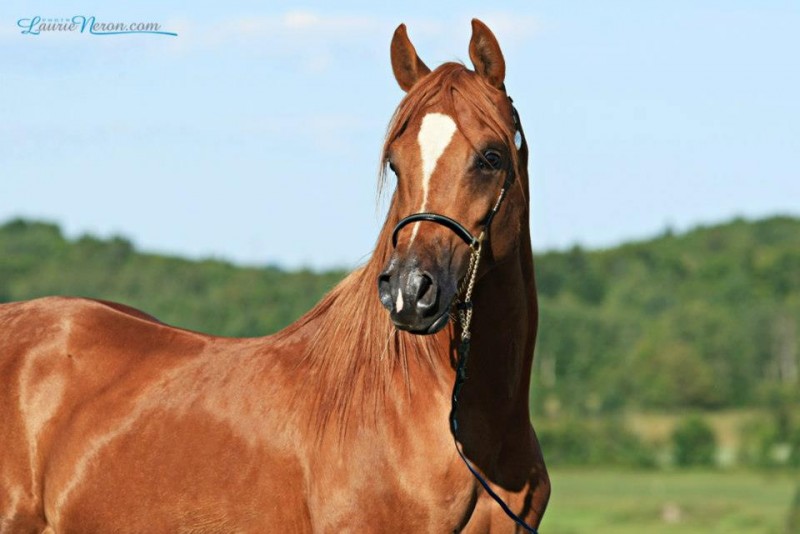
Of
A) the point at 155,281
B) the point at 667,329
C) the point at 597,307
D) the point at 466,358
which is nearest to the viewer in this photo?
the point at 466,358

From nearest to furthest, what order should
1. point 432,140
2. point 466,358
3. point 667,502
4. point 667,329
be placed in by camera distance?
point 432,140 → point 466,358 → point 667,502 → point 667,329

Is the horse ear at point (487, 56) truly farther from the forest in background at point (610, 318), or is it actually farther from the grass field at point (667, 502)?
the forest in background at point (610, 318)

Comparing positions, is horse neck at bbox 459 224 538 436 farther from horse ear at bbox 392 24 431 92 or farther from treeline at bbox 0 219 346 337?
treeline at bbox 0 219 346 337

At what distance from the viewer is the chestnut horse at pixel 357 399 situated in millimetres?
4328

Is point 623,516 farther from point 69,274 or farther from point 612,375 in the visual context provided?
point 69,274

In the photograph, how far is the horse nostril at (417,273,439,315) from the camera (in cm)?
396

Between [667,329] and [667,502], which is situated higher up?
[667,329]

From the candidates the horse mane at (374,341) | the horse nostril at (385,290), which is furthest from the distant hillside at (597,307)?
the horse nostril at (385,290)

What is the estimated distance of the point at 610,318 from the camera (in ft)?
317

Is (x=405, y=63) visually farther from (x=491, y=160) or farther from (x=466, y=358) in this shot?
(x=466, y=358)

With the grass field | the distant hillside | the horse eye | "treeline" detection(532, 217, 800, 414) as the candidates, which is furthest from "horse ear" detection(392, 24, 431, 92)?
"treeline" detection(532, 217, 800, 414)

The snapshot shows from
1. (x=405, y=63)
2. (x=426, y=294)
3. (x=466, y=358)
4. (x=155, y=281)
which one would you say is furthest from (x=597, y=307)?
(x=426, y=294)

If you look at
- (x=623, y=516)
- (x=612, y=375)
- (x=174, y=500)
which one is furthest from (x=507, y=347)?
(x=612, y=375)

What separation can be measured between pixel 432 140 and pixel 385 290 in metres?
0.63
